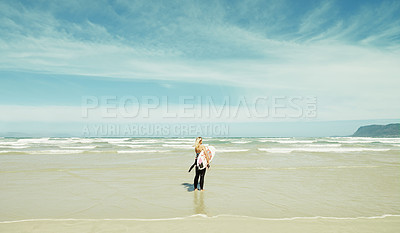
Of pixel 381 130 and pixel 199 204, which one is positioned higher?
pixel 381 130

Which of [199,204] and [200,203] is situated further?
[200,203]

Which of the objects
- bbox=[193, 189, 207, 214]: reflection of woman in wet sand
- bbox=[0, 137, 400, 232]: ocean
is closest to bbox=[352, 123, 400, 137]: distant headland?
bbox=[0, 137, 400, 232]: ocean

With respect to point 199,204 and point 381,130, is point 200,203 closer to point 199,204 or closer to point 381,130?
point 199,204

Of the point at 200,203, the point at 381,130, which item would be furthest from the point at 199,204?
the point at 381,130

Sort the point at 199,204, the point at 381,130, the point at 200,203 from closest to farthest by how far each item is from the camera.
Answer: the point at 199,204 → the point at 200,203 → the point at 381,130

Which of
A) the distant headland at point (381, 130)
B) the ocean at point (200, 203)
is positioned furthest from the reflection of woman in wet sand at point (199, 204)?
the distant headland at point (381, 130)

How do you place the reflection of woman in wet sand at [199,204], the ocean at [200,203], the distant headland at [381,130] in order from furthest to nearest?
the distant headland at [381,130] → the reflection of woman in wet sand at [199,204] → the ocean at [200,203]

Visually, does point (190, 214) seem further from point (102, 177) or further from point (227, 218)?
point (102, 177)

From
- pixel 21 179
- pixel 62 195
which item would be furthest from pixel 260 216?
pixel 21 179

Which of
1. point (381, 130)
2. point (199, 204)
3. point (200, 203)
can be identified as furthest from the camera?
point (381, 130)

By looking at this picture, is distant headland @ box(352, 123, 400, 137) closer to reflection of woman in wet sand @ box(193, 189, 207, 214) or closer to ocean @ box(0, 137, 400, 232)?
ocean @ box(0, 137, 400, 232)

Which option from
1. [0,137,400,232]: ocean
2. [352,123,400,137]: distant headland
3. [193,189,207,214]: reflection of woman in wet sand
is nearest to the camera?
[0,137,400,232]: ocean

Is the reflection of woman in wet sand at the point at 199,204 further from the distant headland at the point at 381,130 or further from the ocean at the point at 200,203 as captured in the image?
the distant headland at the point at 381,130

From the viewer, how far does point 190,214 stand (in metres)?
6.11
